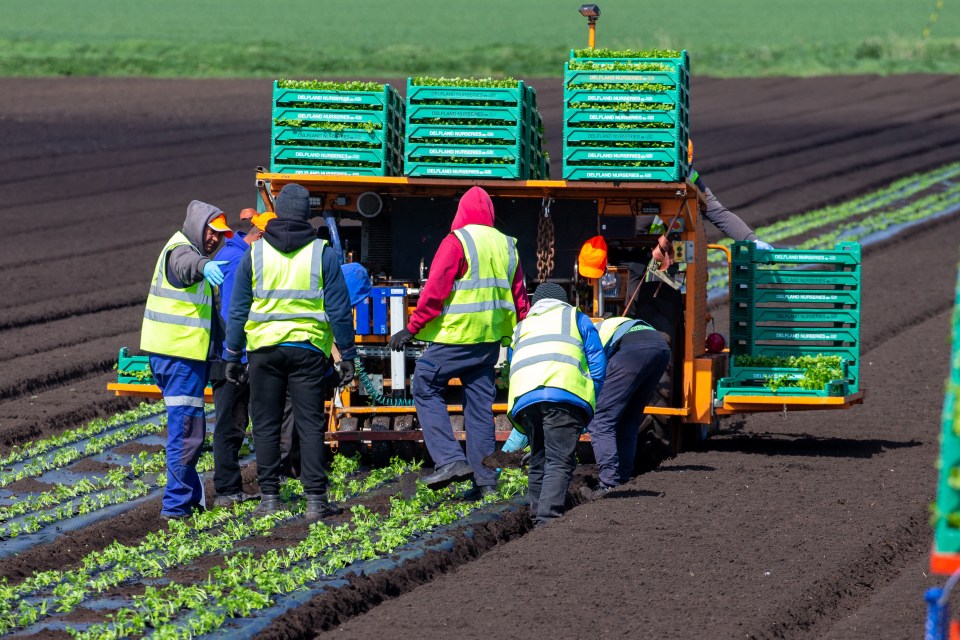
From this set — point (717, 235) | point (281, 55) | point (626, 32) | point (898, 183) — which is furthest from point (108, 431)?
point (626, 32)

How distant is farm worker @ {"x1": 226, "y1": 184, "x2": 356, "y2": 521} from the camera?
9.34 metres

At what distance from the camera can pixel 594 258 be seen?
35.8 feet

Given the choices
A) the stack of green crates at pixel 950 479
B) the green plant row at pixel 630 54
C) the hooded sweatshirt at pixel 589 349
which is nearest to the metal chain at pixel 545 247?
the green plant row at pixel 630 54

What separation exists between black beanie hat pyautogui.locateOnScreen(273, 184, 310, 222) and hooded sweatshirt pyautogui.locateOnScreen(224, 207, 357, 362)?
0.06ft

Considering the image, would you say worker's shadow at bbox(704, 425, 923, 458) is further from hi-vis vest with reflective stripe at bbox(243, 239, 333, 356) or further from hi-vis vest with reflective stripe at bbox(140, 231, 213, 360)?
hi-vis vest with reflective stripe at bbox(140, 231, 213, 360)

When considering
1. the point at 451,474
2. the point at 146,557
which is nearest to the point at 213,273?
the point at 146,557

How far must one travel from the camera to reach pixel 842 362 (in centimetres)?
1175

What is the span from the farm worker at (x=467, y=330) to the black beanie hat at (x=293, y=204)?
0.90 metres

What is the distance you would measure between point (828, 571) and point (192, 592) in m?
3.15

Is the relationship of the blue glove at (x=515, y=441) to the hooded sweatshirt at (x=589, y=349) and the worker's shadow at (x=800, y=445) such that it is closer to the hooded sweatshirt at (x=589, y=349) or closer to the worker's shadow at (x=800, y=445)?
the hooded sweatshirt at (x=589, y=349)

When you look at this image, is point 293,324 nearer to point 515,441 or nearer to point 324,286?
point 324,286

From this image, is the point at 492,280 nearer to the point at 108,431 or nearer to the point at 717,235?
the point at 108,431

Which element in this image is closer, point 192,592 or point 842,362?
point 192,592

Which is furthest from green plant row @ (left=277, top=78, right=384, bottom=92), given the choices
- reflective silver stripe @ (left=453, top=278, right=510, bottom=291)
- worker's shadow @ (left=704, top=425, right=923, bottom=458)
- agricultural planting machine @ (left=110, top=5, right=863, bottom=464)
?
worker's shadow @ (left=704, top=425, right=923, bottom=458)
